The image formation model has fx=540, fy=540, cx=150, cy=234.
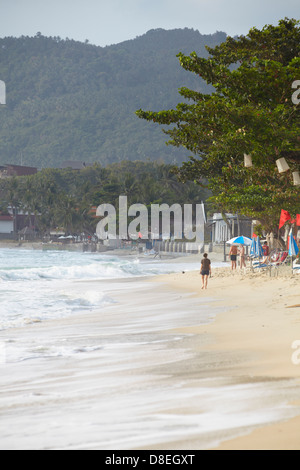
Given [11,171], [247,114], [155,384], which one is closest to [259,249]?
[247,114]

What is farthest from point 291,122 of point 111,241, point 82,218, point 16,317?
point 82,218

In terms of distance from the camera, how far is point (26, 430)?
4070 millimetres

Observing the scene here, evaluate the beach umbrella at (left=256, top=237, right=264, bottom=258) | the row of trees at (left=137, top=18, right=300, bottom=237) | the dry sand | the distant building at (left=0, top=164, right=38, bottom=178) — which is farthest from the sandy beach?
the distant building at (left=0, top=164, right=38, bottom=178)

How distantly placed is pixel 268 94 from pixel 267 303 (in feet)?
20.8

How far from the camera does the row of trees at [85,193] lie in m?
89.3

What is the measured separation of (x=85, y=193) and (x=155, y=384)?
109 m

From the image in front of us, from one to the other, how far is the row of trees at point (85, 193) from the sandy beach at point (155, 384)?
76.7m

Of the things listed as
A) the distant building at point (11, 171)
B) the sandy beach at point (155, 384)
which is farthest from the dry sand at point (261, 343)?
the distant building at point (11, 171)

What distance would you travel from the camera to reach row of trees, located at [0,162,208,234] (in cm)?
8931

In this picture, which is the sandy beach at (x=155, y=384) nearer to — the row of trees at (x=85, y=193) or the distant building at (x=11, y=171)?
the row of trees at (x=85, y=193)

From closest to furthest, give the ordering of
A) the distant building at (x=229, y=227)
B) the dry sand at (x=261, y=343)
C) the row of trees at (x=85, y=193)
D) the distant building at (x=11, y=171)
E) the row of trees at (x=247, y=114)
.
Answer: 1. the dry sand at (x=261, y=343)
2. the row of trees at (x=247, y=114)
3. the distant building at (x=229, y=227)
4. the row of trees at (x=85, y=193)
5. the distant building at (x=11, y=171)

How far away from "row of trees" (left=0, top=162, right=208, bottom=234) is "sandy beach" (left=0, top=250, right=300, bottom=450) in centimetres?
7675

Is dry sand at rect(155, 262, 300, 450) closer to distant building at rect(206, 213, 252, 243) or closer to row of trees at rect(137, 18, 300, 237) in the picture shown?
row of trees at rect(137, 18, 300, 237)

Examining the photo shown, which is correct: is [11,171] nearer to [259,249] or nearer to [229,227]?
[229,227]
